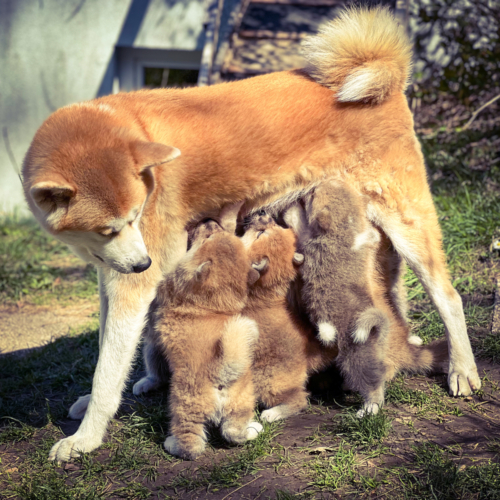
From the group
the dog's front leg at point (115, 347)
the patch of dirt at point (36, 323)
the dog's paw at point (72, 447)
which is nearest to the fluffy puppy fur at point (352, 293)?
the dog's front leg at point (115, 347)

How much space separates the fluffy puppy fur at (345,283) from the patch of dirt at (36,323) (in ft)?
8.23

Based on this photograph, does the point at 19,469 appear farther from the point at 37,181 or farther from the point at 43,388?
the point at 37,181

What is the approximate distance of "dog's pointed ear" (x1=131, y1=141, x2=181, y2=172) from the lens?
2.68 m

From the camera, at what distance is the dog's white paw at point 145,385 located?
11.6 feet

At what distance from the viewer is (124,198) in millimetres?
2719

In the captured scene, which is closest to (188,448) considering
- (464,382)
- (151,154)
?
(151,154)

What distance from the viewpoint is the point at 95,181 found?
266 cm

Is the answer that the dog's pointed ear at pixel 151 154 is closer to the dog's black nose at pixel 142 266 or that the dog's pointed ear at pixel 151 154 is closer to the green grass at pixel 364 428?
the dog's black nose at pixel 142 266

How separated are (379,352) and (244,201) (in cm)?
117

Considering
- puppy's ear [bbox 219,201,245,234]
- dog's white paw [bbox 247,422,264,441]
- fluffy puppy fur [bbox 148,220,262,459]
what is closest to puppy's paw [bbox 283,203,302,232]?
puppy's ear [bbox 219,201,245,234]

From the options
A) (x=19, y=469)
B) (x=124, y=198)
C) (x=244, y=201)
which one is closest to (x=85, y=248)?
(x=124, y=198)

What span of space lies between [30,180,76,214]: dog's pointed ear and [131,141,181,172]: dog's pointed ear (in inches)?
14.0

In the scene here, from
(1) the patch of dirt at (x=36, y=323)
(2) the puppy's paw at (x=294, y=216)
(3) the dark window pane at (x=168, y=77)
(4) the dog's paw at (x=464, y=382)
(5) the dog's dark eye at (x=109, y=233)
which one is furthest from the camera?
(3) the dark window pane at (x=168, y=77)

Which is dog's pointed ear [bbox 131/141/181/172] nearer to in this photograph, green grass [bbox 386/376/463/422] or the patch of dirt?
green grass [bbox 386/376/463/422]
